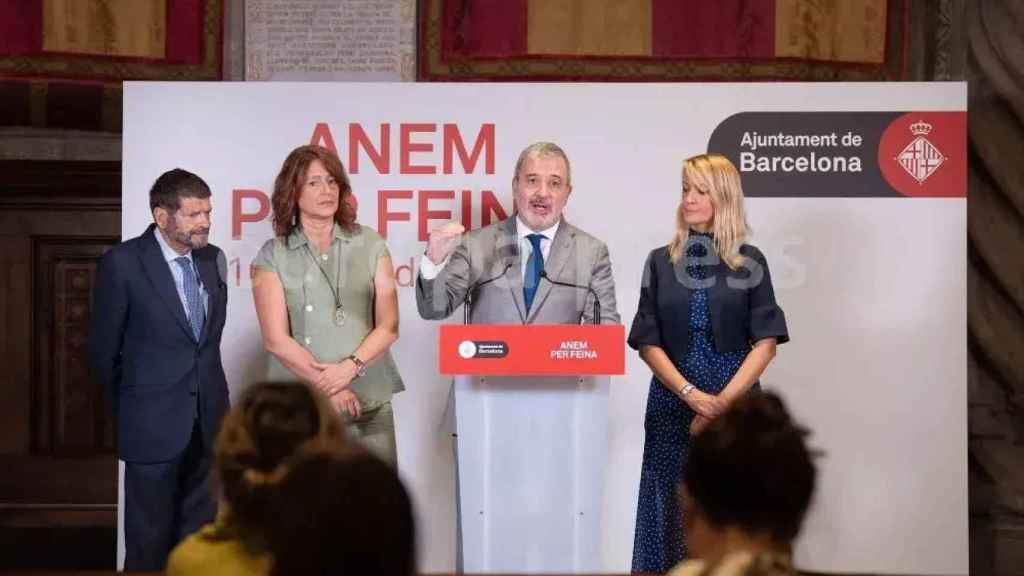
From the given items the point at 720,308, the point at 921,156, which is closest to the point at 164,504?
the point at 720,308

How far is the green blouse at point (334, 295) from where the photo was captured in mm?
5082

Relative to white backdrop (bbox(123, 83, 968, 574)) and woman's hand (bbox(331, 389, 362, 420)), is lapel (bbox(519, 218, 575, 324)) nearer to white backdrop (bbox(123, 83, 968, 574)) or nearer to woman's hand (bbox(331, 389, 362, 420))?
white backdrop (bbox(123, 83, 968, 574))

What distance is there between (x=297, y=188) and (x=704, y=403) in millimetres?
1765

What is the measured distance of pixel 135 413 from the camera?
200 inches

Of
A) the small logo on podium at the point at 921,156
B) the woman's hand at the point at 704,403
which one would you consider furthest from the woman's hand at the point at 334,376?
the small logo on podium at the point at 921,156

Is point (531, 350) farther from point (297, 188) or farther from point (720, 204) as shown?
point (297, 188)

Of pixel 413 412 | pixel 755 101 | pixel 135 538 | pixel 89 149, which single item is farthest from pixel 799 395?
pixel 89 149

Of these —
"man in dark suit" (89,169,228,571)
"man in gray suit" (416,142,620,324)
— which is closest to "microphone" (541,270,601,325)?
"man in gray suit" (416,142,620,324)

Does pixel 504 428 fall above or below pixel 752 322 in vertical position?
below

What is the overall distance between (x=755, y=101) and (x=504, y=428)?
5.30 feet

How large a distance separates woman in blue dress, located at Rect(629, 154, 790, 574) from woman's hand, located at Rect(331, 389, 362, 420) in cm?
109

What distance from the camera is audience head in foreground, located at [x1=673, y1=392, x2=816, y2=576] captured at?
2020mm

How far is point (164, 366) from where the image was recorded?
16.6 ft

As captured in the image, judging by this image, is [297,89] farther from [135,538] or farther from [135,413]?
[135,538]
